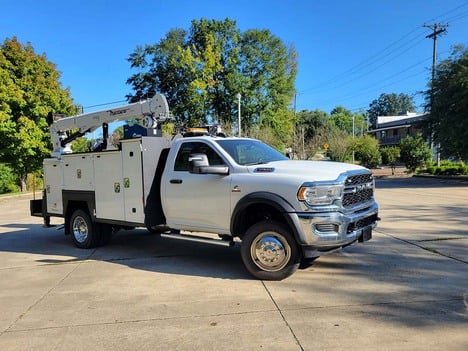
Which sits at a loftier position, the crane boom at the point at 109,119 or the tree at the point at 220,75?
the tree at the point at 220,75

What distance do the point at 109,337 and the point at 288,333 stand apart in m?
1.81

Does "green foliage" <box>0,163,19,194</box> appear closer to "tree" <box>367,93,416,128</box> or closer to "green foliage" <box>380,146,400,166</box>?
"green foliage" <box>380,146,400,166</box>

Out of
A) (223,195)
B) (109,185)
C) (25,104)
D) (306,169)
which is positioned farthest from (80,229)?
(25,104)

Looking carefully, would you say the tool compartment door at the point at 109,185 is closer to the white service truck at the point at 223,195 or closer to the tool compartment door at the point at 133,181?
the white service truck at the point at 223,195

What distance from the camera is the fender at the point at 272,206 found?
595 centimetres

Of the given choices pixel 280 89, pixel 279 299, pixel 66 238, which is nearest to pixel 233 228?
pixel 279 299

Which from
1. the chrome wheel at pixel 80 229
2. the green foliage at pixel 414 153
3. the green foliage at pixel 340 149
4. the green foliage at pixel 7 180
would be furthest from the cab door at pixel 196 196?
the green foliage at pixel 340 149

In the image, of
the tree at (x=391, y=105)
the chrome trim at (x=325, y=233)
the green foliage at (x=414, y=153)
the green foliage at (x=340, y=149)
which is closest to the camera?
the chrome trim at (x=325, y=233)

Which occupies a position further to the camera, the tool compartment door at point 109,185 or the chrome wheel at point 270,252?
the tool compartment door at point 109,185

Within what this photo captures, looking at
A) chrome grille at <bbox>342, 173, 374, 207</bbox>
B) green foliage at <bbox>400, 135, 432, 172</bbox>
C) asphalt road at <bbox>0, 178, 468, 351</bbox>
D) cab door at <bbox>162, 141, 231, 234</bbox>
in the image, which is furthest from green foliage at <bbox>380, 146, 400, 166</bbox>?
cab door at <bbox>162, 141, 231, 234</bbox>

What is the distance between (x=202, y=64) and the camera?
44375 millimetres

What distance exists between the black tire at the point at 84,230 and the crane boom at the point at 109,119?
175cm

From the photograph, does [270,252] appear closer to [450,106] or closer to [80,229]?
[80,229]

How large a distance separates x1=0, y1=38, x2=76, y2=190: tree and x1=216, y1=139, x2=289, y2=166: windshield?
21.5 m
